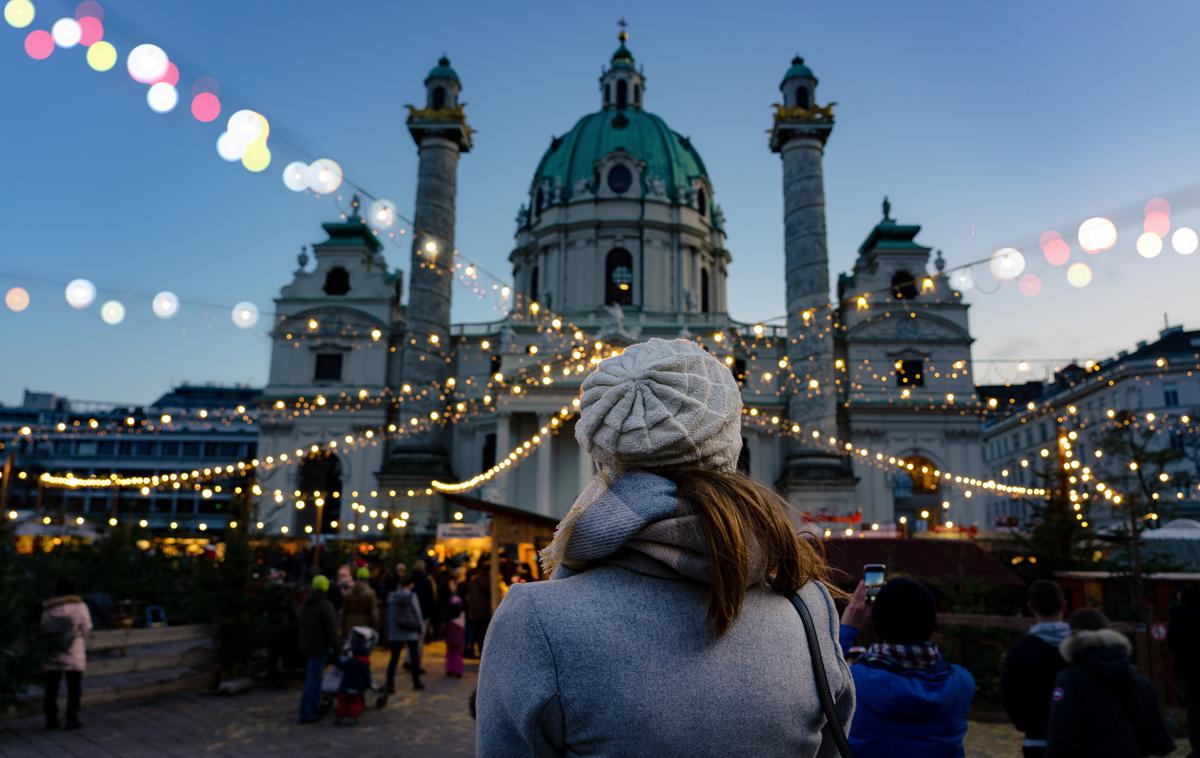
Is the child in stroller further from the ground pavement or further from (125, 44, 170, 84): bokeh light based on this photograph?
(125, 44, 170, 84): bokeh light

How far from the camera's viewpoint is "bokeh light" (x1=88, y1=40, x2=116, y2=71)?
856cm

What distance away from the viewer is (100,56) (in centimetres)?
862

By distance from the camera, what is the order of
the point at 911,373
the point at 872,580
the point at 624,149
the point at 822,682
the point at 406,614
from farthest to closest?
the point at 624,149 < the point at 911,373 < the point at 406,614 < the point at 872,580 < the point at 822,682

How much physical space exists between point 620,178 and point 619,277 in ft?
22.6

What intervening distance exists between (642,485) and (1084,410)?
2230 inches

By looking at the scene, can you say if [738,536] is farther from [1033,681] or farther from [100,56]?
[100,56]

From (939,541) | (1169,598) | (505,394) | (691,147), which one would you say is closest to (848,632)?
(1169,598)

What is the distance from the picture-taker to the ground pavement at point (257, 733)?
338 inches

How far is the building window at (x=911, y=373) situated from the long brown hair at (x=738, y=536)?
144ft

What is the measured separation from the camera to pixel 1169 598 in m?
11.6

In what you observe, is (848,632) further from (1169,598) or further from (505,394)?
(505,394)

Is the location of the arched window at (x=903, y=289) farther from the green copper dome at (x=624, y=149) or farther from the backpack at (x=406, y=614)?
the backpack at (x=406, y=614)

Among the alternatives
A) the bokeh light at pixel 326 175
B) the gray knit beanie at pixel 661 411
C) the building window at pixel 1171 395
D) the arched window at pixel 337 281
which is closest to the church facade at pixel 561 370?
the arched window at pixel 337 281

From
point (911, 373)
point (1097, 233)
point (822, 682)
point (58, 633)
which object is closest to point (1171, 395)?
point (911, 373)
